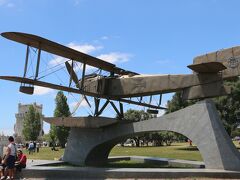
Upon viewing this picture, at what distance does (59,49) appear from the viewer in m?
19.3

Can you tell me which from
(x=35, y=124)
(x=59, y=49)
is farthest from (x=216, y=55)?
(x=35, y=124)

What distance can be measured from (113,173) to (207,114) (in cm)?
492

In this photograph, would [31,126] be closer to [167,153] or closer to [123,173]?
Result: [167,153]

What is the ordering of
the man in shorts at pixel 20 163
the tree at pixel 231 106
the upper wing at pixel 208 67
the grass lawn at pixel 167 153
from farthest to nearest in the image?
the tree at pixel 231 106 → the grass lawn at pixel 167 153 → the man in shorts at pixel 20 163 → the upper wing at pixel 208 67

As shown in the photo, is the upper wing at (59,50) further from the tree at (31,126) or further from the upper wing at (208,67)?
the tree at (31,126)

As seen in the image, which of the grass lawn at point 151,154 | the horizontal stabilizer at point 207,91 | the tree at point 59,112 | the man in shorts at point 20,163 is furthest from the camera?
the tree at point 59,112

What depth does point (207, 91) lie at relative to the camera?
55.6 feet

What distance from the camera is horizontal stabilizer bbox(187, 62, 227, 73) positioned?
15.3 meters

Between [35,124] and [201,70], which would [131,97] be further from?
[35,124]

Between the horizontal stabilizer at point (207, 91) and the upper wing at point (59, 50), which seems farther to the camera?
the upper wing at point (59, 50)

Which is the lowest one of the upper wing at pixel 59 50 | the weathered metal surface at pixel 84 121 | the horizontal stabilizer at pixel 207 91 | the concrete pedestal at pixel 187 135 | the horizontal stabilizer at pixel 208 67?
the concrete pedestal at pixel 187 135

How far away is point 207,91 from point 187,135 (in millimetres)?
2282

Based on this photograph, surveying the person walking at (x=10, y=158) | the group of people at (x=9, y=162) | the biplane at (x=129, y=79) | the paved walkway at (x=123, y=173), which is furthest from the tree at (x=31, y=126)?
the person walking at (x=10, y=158)

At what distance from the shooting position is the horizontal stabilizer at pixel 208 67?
50.3ft
